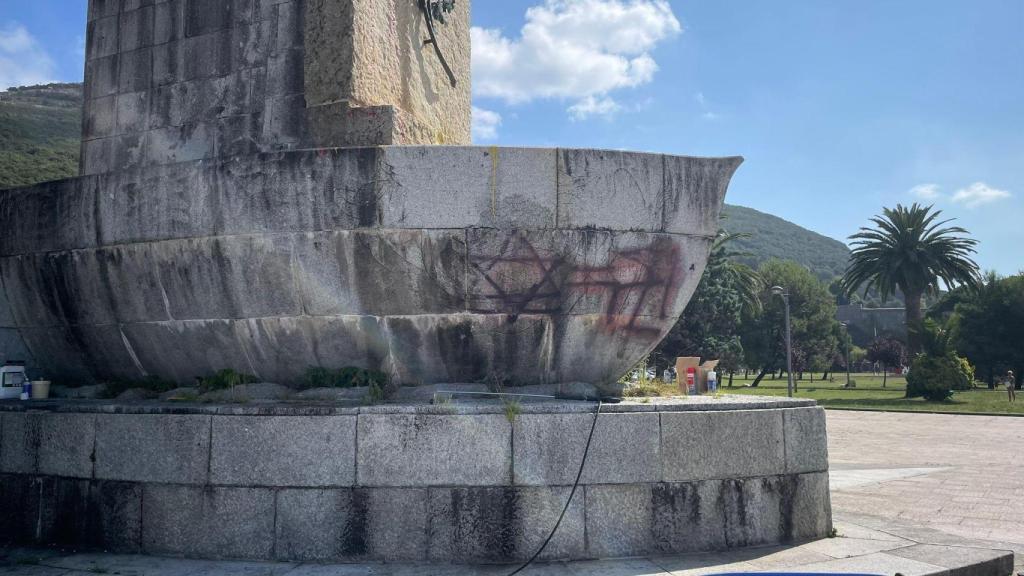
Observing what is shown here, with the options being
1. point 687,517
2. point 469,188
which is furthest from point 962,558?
point 469,188

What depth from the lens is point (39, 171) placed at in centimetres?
2792

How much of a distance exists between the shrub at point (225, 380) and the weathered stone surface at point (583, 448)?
9.02 feet

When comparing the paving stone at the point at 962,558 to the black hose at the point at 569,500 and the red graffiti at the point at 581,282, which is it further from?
the red graffiti at the point at 581,282

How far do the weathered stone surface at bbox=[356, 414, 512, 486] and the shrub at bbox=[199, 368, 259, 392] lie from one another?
1.72m

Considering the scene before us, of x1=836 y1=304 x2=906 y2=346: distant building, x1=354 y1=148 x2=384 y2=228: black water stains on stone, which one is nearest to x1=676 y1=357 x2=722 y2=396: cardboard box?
x1=354 y1=148 x2=384 y2=228: black water stains on stone

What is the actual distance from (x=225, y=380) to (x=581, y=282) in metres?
3.34

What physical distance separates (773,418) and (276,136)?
534 centimetres

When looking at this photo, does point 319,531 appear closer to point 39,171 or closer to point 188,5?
point 188,5

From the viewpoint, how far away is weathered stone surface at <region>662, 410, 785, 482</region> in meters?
5.81

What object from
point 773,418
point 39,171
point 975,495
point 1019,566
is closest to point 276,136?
point 773,418

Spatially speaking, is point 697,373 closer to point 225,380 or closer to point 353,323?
point 353,323

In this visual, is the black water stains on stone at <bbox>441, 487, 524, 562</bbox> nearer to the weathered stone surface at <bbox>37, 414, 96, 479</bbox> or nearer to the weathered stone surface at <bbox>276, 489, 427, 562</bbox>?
the weathered stone surface at <bbox>276, 489, 427, 562</bbox>

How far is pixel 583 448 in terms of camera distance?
566 centimetres

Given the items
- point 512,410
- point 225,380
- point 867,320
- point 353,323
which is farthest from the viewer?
point 867,320
